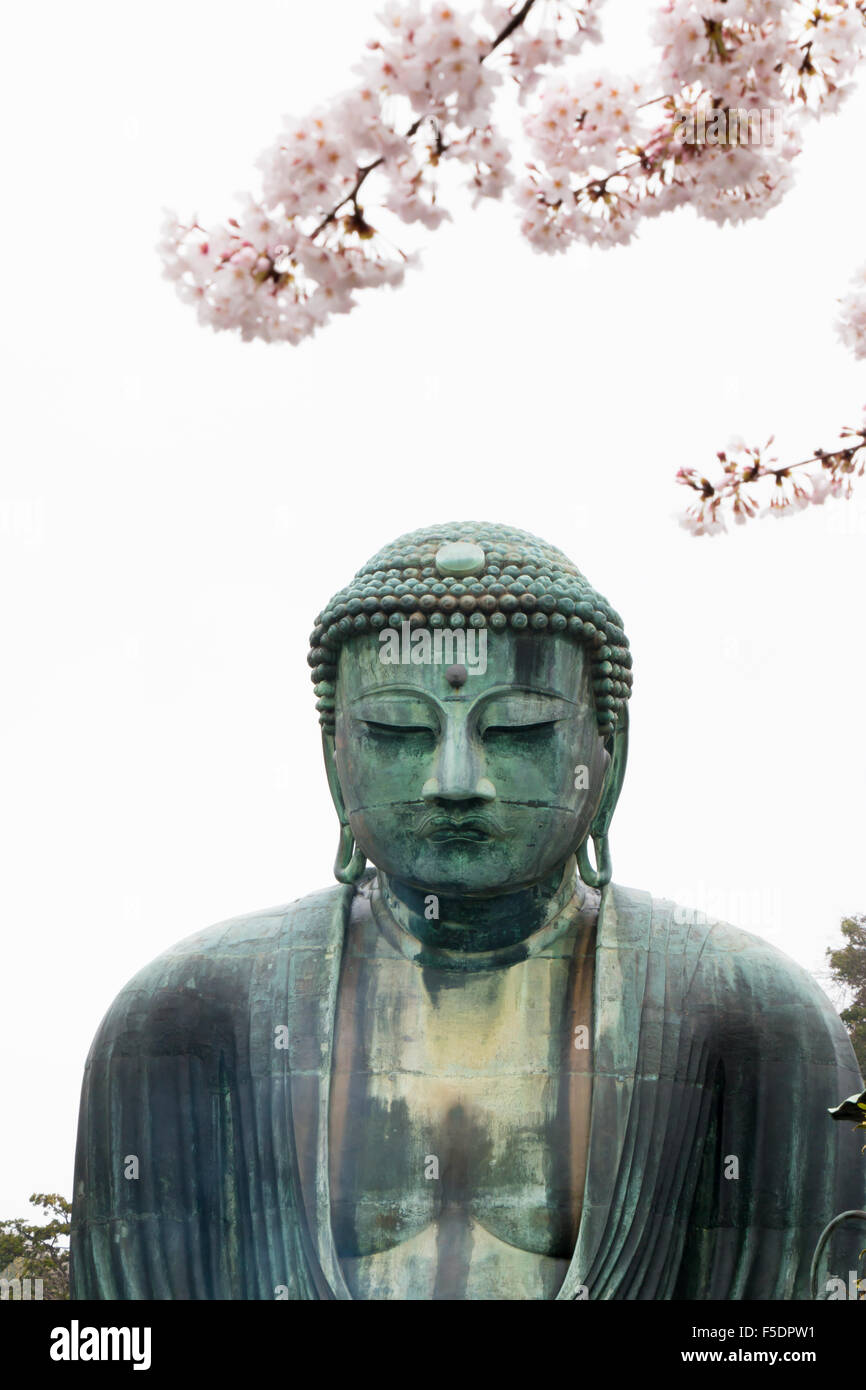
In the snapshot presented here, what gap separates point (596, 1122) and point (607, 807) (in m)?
1.38

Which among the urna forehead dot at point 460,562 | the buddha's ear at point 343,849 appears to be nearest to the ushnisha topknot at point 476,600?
the urna forehead dot at point 460,562

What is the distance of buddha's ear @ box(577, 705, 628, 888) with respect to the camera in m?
8.73

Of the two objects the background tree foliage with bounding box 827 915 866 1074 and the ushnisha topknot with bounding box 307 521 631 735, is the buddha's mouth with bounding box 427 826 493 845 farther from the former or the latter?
the background tree foliage with bounding box 827 915 866 1074

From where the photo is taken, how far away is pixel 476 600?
838 cm

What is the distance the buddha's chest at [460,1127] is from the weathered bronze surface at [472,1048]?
0.01 m

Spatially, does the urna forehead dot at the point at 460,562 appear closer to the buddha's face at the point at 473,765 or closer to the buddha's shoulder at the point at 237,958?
the buddha's face at the point at 473,765

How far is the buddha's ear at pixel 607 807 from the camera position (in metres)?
8.73

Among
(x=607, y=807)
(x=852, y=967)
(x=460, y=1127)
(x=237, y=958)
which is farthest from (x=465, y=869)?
(x=852, y=967)

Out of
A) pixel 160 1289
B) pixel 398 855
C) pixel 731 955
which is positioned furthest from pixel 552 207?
pixel 160 1289

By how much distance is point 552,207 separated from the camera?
7.05m

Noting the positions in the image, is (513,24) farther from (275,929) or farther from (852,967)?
(852,967)

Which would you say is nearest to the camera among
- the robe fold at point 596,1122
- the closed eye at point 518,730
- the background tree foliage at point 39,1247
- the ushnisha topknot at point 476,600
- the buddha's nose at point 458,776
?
the buddha's nose at point 458,776
